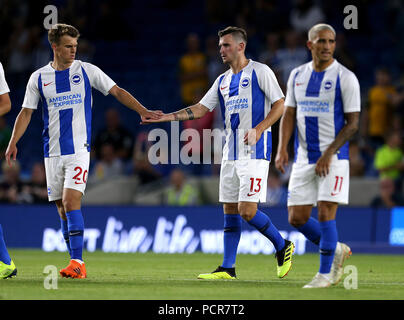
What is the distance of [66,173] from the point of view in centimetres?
908

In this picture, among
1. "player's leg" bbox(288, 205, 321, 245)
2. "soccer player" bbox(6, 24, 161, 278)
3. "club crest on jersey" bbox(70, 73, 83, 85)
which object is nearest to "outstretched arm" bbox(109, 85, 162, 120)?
"soccer player" bbox(6, 24, 161, 278)

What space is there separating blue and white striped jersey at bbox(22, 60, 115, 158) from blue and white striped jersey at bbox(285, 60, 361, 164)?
2.07m

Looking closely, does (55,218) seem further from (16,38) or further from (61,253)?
(16,38)

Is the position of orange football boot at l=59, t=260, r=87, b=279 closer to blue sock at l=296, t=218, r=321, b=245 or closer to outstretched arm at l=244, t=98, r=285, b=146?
outstretched arm at l=244, t=98, r=285, b=146

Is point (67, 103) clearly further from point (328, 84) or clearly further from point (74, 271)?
point (328, 84)

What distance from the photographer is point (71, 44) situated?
9.06 meters

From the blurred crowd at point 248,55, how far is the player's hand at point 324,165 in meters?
6.98

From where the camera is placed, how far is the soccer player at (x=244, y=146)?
359 inches

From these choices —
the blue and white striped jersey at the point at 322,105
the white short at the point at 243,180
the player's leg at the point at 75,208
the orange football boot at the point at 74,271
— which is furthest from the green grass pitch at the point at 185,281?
the blue and white striped jersey at the point at 322,105

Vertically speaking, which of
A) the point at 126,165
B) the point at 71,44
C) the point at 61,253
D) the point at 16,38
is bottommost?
the point at 61,253

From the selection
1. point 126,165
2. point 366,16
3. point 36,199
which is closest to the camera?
point 36,199

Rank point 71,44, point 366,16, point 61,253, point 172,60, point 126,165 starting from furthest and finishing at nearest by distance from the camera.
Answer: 1. point 172,60
2. point 366,16
3. point 126,165
4. point 61,253
5. point 71,44
